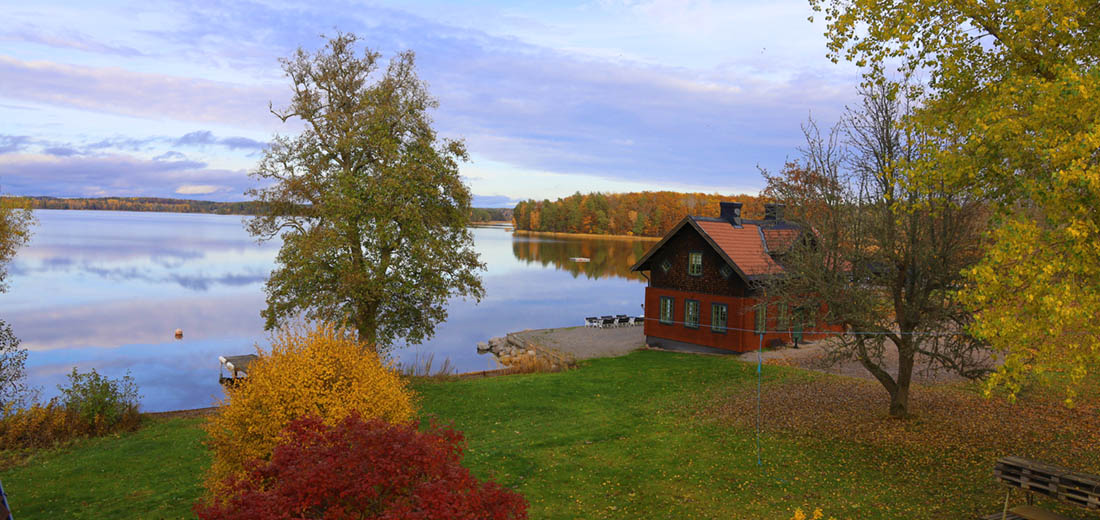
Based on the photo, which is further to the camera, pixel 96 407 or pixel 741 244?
pixel 741 244

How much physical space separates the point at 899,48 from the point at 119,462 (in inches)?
737

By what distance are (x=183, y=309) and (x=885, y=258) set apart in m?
54.7

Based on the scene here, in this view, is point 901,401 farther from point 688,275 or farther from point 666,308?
point 666,308

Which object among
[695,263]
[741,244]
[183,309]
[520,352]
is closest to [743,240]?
[741,244]

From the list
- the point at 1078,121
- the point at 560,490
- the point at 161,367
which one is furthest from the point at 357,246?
the point at 1078,121

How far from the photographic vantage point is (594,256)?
10825 centimetres

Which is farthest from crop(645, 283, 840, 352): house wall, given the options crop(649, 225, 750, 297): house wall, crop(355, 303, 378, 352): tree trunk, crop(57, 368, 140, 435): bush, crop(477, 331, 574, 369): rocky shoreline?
crop(57, 368, 140, 435): bush

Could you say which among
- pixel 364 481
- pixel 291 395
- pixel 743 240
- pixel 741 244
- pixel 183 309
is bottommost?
pixel 183 309

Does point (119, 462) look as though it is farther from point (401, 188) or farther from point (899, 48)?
point (899, 48)

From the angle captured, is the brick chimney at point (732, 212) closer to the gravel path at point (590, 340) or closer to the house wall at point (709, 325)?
the house wall at point (709, 325)

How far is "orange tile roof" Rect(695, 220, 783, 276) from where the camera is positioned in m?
27.3

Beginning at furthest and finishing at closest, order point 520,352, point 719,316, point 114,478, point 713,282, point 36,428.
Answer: point 520,352, point 713,282, point 719,316, point 36,428, point 114,478

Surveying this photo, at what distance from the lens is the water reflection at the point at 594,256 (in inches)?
3425

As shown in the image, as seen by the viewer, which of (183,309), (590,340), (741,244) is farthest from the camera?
(183,309)
